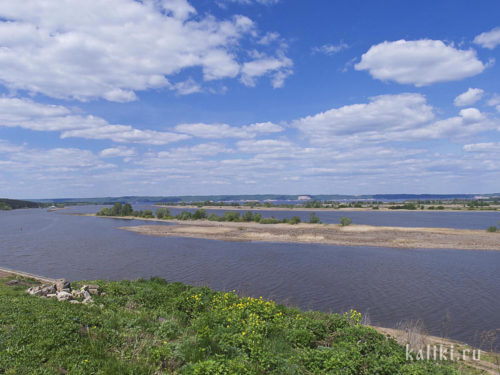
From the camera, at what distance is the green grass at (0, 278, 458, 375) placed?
695 centimetres

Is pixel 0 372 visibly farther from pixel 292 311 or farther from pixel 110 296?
pixel 292 311

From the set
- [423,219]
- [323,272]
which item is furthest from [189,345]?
[423,219]

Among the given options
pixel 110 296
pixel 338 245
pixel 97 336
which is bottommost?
pixel 338 245

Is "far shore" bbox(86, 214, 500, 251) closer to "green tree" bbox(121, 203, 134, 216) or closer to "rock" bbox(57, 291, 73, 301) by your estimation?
"rock" bbox(57, 291, 73, 301)

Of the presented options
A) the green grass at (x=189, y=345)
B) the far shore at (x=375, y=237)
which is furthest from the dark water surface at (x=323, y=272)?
the green grass at (x=189, y=345)

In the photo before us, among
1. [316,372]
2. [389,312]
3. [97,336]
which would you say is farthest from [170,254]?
[316,372]

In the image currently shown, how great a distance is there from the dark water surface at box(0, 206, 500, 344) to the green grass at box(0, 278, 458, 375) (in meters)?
11.5

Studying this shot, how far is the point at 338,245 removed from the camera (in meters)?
51.8

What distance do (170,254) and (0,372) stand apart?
37.9 metres

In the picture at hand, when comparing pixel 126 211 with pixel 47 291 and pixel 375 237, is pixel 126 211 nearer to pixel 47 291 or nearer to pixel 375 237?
pixel 375 237

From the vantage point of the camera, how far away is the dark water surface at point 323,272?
21.6m

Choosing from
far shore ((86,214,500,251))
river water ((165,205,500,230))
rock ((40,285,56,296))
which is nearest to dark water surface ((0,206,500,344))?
far shore ((86,214,500,251))

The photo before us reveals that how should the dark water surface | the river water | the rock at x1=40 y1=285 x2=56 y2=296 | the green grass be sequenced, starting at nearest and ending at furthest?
the green grass → the rock at x1=40 y1=285 x2=56 y2=296 → the dark water surface → the river water

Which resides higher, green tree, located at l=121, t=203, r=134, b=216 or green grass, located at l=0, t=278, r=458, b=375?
green grass, located at l=0, t=278, r=458, b=375
